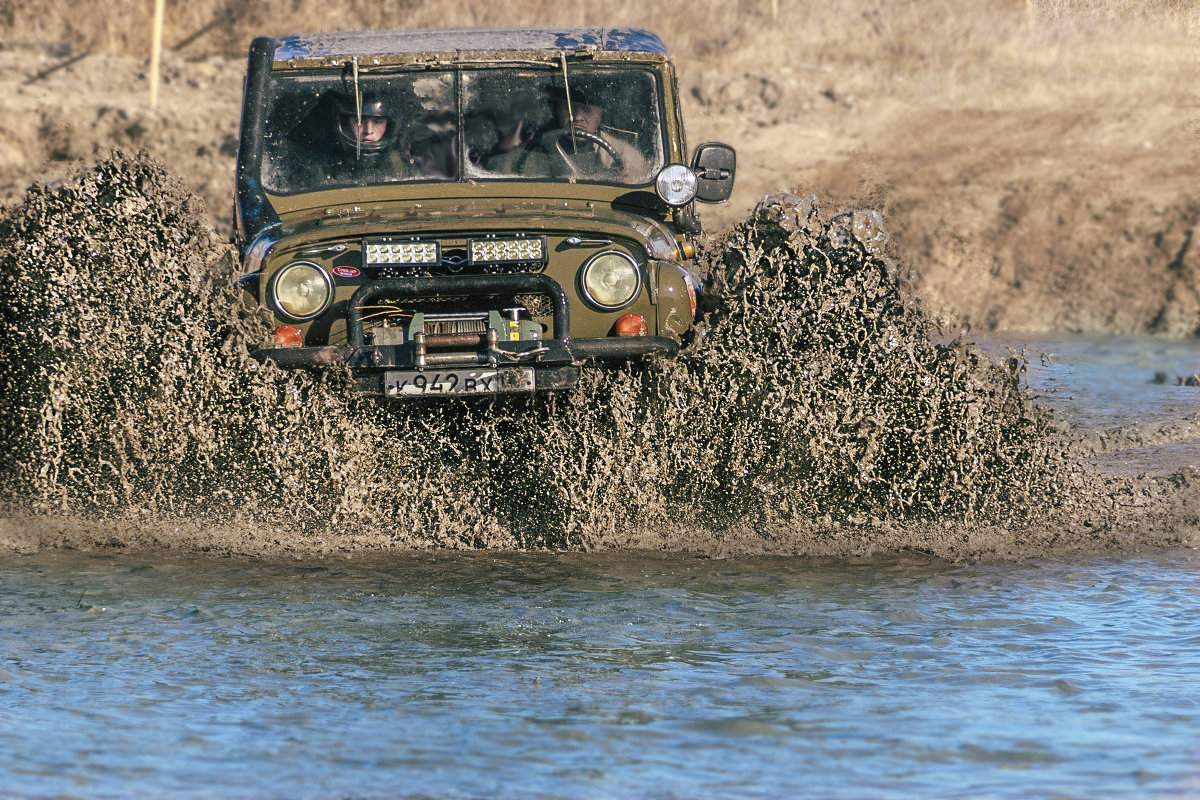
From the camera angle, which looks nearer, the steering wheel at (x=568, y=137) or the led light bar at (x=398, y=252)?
the led light bar at (x=398, y=252)

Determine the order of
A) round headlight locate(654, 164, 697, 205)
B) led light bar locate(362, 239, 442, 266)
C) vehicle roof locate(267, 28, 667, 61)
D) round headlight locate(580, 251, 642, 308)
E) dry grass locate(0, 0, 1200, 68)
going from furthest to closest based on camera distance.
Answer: dry grass locate(0, 0, 1200, 68), vehicle roof locate(267, 28, 667, 61), round headlight locate(654, 164, 697, 205), round headlight locate(580, 251, 642, 308), led light bar locate(362, 239, 442, 266)

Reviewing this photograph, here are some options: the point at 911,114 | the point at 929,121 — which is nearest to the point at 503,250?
the point at 929,121

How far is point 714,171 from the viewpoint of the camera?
24.3ft

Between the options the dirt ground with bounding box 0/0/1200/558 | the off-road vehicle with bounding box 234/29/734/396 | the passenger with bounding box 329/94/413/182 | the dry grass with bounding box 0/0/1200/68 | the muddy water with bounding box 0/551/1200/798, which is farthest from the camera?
the dry grass with bounding box 0/0/1200/68

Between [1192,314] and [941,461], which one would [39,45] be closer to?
[1192,314]

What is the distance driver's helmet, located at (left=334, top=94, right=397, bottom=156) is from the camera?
730 cm

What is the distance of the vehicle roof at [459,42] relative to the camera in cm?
748

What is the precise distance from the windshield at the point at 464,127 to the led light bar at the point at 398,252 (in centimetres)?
90

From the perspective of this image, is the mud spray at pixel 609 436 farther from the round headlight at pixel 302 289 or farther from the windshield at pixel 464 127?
the windshield at pixel 464 127

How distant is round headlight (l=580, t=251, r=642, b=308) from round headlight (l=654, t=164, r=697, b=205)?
64cm

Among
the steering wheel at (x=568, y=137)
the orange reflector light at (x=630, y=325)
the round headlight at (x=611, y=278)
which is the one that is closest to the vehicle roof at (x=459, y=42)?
the steering wheel at (x=568, y=137)

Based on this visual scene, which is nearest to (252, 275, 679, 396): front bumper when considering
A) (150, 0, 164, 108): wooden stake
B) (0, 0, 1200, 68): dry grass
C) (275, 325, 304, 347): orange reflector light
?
(275, 325, 304, 347): orange reflector light

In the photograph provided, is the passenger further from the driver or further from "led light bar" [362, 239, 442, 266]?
"led light bar" [362, 239, 442, 266]

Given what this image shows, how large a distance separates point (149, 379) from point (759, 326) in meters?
2.54
